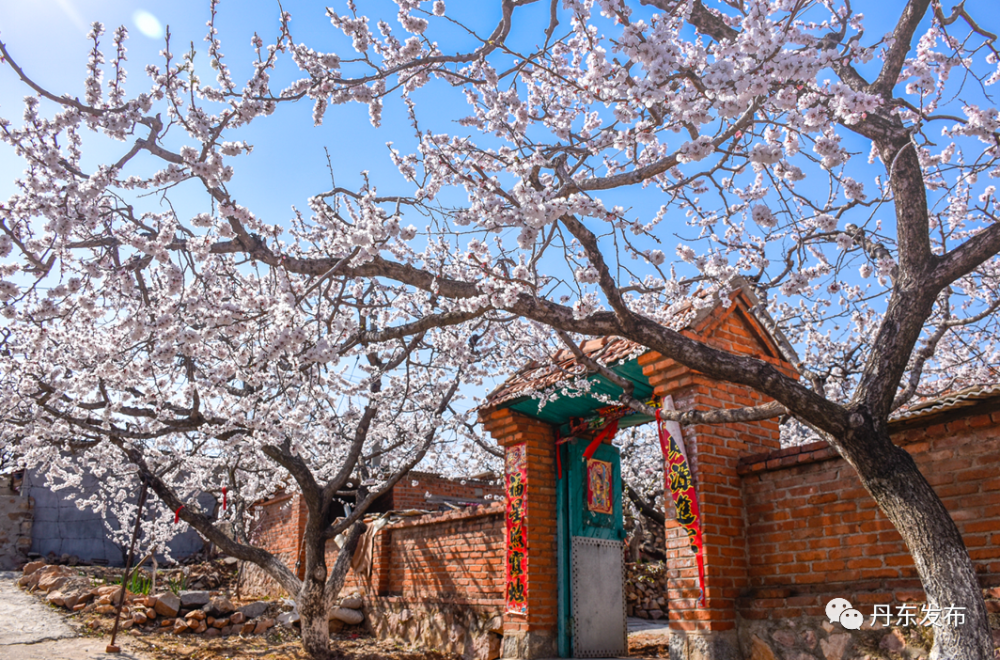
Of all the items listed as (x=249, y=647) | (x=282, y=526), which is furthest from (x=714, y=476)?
(x=282, y=526)

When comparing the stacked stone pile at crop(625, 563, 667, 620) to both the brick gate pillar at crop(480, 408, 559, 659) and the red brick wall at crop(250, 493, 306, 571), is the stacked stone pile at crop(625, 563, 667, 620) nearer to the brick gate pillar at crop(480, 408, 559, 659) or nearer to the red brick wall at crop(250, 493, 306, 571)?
the brick gate pillar at crop(480, 408, 559, 659)

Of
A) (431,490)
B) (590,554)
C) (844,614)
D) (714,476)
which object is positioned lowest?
(844,614)

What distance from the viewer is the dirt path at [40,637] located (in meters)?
7.97

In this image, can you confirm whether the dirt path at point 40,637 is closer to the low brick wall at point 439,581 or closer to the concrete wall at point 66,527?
the low brick wall at point 439,581

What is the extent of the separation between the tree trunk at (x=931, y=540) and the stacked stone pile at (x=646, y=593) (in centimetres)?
891

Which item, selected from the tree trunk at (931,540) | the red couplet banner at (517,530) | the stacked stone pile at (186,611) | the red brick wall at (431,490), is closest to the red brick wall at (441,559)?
the red brick wall at (431,490)

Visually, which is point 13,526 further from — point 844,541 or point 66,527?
point 844,541

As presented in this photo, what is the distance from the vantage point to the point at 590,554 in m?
7.63

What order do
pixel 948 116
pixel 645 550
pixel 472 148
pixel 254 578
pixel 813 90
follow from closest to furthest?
pixel 813 90
pixel 948 116
pixel 472 148
pixel 645 550
pixel 254 578

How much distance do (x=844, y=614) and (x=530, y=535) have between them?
11.5ft

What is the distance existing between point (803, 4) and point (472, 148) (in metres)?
2.35

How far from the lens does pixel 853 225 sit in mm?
5098

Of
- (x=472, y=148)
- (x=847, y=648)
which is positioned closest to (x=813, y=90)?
(x=472, y=148)

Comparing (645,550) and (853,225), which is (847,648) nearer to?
(853,225)
